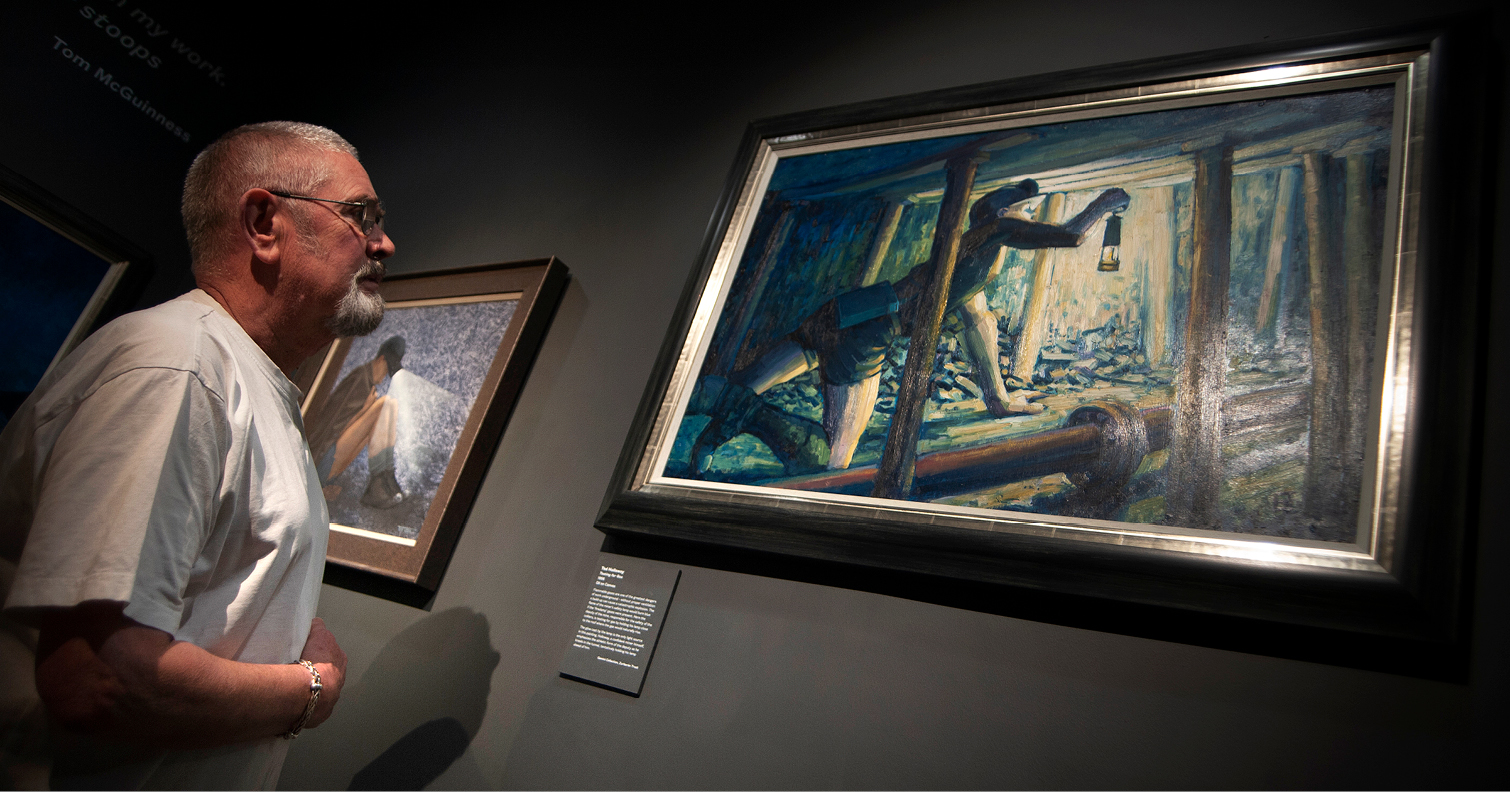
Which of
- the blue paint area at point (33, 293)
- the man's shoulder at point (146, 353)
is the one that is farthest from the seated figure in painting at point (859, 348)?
the blue paint area at point (33, 293)

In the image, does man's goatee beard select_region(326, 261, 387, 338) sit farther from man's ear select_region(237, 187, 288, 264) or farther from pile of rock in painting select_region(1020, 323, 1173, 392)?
pile of rock in painting select_region(1020, 323, 1173, 392)

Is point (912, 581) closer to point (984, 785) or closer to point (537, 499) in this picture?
point (984, 785)

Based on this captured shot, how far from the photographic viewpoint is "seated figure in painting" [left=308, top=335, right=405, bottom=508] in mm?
2469

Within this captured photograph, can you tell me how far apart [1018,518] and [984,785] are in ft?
1.55

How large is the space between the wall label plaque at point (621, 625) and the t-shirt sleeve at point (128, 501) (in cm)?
85

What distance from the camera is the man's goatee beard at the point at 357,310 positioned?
173cm

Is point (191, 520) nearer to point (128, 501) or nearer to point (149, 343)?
point (128, 501)

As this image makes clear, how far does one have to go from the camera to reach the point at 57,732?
1089 millimetres

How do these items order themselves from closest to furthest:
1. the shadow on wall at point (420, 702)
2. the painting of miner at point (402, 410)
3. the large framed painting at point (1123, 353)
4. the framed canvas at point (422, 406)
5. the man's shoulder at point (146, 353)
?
the man's shoulder at point (146, 353)
the large framed painting at point (1123, 353)
the shadow on wall at point (420, 702)
the framed canvas at point (422, 406)
the painting of miner at point (402, 410)

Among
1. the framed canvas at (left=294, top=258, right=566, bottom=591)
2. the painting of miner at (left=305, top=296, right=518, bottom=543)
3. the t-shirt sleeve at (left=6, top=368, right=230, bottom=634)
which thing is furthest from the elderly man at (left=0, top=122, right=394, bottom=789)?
the painting of miner at (left=305, top=296, right=518, bottom=543)

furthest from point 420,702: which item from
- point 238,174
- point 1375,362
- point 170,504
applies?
point 1375,362

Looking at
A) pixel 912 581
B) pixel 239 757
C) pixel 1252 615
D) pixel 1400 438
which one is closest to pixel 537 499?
pixel 239 757

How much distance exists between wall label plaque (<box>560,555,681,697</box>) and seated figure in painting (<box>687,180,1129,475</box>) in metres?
0.31

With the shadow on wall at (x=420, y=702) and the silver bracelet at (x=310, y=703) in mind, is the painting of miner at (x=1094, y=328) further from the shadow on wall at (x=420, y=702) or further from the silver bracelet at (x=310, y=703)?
the silver bracelet at (x=310, y=703)
